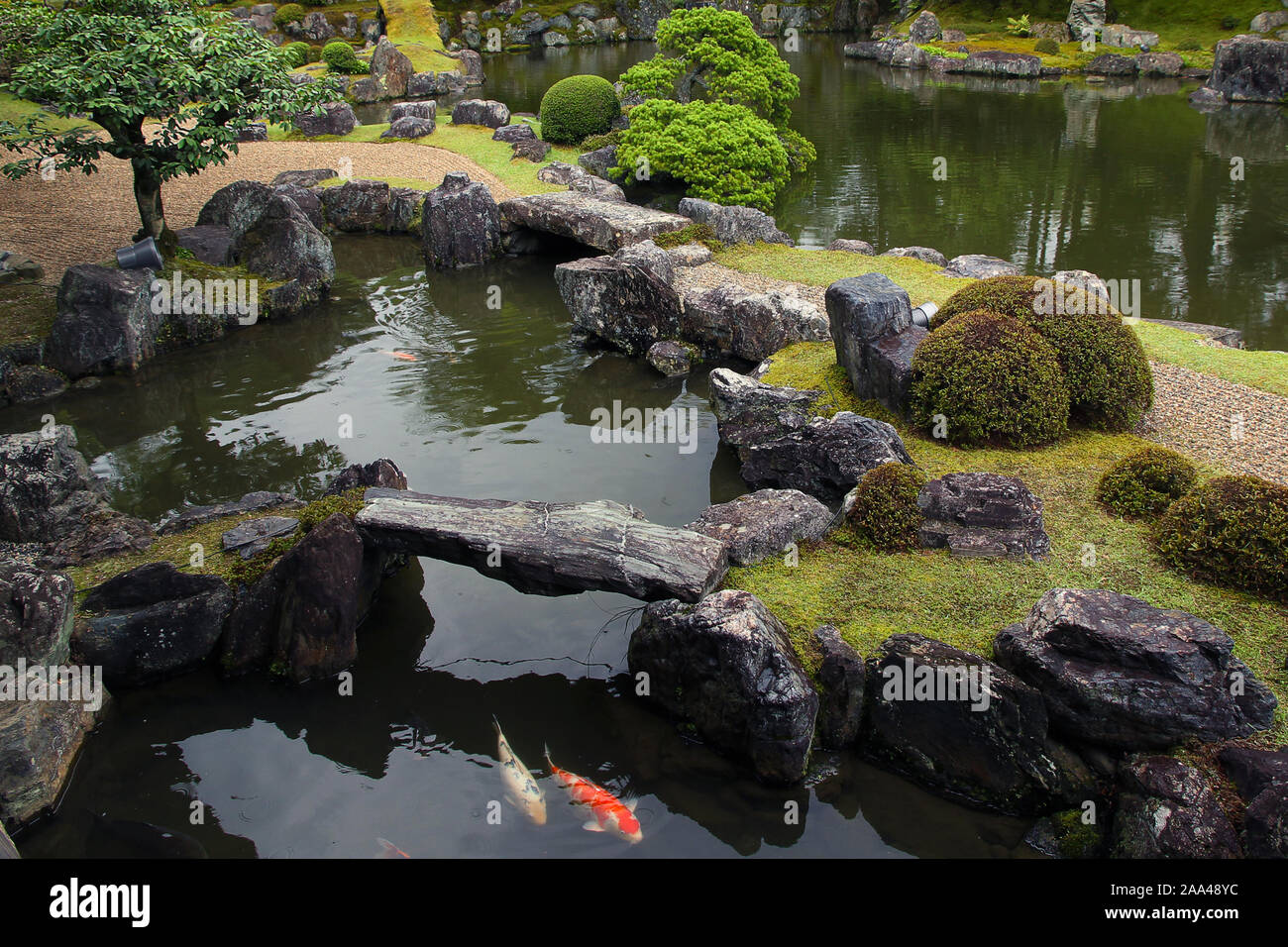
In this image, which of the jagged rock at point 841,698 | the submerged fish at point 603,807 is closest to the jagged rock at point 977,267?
the jagged rock at point 841,698

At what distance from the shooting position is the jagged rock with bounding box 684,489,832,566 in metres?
9.52

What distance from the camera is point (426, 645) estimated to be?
31.2ft

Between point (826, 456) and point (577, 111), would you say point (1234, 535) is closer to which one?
point (826, 456)

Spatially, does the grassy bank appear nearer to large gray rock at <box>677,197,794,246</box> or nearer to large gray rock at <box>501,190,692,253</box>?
large gray rock at <box>677,197,794,246</box>

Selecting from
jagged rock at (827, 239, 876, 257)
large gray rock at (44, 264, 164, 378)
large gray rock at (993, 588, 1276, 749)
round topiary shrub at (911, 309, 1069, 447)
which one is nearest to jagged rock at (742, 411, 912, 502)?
round topiary shrub at (911, 309, 1069, 447)

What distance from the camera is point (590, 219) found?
66.3 ft

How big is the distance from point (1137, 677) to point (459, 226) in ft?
58.6

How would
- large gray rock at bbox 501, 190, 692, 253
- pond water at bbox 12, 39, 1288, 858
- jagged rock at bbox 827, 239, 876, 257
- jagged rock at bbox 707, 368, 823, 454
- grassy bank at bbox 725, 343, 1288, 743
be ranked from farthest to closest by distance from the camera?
jagged rock at bbox 827, 239, 876, 257, large gray rock at bbox 501, 190, 692, 253, jagged rock at bbox 707, 368, 823, 454, grassy bank at bbox 725, 343, 1288, 743, pond water at bbox 12, 39, 1288, 858

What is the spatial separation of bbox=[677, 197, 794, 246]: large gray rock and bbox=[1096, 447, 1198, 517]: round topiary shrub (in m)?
12.1

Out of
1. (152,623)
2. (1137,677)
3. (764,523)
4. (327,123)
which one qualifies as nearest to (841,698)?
(1137,677)

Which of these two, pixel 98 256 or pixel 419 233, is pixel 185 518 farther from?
pixel 419 233

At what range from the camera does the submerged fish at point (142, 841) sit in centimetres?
714
